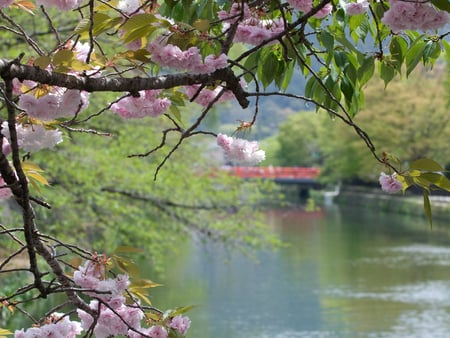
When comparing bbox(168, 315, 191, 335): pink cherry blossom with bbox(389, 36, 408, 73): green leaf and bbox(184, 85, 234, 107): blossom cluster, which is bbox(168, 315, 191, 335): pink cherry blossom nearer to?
bbox(184, 85, 234, 107): blossom cluster

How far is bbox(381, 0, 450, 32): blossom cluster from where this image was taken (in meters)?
1.41

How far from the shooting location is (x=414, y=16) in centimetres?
142

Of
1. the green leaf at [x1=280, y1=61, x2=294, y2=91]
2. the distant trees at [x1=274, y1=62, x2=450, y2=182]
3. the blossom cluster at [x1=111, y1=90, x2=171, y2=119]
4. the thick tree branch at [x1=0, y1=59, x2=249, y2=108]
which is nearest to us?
the thick tree branch at [x1=0, y1=59, x2=249, y2=108]

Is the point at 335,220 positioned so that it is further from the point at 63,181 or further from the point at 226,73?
the point at 226,73

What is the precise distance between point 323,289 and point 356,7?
9.87 meters

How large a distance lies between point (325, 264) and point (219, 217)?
5.04m

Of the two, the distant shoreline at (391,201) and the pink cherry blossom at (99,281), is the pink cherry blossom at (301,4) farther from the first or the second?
the distant shoreline at (391,201)

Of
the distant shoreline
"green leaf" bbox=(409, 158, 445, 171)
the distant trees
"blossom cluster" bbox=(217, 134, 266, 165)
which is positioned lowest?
the distant shoreline

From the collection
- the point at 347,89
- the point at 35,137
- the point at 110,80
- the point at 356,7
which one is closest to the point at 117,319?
the point at 35,137

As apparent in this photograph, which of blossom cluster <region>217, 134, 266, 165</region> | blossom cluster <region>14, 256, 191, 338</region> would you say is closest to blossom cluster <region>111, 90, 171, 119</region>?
blossom cluster <region>217, 134, 266, 165</region>

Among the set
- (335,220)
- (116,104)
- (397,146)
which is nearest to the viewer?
(116,104)

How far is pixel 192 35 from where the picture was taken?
54.7 inches

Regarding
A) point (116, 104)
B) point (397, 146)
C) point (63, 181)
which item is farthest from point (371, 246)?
point (116, 104)

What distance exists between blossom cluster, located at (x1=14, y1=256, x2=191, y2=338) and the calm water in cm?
433
